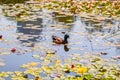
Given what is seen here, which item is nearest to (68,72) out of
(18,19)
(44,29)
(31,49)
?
(31,49)

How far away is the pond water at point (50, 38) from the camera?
7.27 meters

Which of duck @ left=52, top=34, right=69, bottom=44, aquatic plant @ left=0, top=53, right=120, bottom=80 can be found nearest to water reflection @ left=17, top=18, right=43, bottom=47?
duck @ left=52, top=34, right=69, bottom=44

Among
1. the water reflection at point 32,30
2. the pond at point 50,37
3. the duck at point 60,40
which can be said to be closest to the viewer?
the pond at point 50,37

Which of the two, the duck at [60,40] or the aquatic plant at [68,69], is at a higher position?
the duck at [60,40]

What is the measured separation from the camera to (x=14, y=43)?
26.1ft

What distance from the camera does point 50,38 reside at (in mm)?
8695

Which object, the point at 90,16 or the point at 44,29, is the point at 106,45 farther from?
A: the point at 90,16

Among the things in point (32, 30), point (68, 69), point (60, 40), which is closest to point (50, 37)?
point (60, 40)

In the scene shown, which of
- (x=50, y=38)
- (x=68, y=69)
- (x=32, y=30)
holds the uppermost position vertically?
(x=32, y=30)

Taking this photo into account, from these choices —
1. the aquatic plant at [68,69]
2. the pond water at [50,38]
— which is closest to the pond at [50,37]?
the pond water at [50,38]

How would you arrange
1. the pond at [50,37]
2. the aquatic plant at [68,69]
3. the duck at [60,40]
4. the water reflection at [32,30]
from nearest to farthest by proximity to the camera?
the aquatic plant at [68,69] → the pond at [50,37] → the duck at [60,40] → the water reflection at [32,30]

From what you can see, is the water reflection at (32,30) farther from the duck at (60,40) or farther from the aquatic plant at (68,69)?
the aquatic plant at (68,69)

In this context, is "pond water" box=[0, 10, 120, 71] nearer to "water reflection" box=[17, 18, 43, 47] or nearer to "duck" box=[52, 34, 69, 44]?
"water reflection" box=[17, 18, 43, 47]

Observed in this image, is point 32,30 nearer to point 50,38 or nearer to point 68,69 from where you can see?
point 50,38
